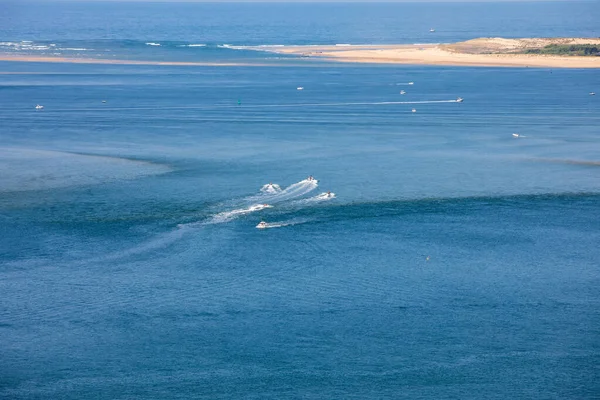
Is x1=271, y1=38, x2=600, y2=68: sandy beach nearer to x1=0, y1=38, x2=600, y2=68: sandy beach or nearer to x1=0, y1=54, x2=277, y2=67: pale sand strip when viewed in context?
x1=0, y1=38, x2=600, y2=68: sandy beach

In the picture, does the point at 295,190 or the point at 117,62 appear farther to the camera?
the point at 117,62

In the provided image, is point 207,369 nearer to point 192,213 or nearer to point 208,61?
point 192,213

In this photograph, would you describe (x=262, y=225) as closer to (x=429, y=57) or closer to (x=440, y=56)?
(x=429, y=57)

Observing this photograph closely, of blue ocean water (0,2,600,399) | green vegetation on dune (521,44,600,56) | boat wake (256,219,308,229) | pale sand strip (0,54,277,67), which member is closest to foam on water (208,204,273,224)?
blue ocean water (0,2,600,399)

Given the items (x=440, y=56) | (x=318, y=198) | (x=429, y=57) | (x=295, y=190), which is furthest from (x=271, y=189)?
(x=440, y=56)

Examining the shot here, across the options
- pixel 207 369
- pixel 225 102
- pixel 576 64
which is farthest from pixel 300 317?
pixel 576 64

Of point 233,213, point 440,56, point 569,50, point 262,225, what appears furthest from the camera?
point 440,56
